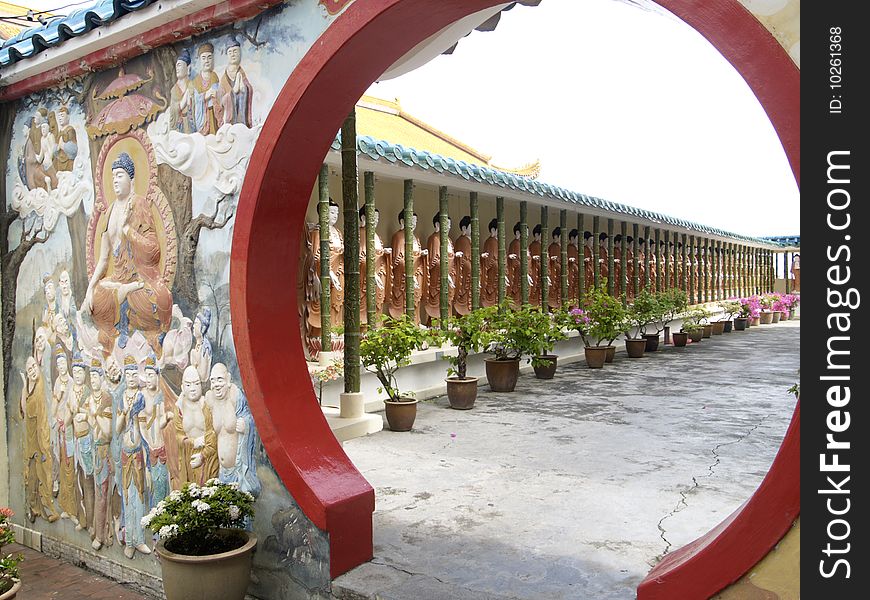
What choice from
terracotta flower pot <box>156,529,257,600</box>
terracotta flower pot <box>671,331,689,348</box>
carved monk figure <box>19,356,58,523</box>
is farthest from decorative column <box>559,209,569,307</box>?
terracotta flower pot <box>156,529,257,600</box>

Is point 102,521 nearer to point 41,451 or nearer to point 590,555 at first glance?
point 41,451

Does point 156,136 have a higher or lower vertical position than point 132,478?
higher

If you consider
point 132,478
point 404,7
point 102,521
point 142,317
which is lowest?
point 102,521

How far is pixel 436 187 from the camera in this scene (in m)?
8.92

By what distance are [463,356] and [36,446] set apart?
14.5 ft

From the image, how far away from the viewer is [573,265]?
40.7 feet

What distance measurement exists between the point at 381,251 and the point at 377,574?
5082 millimetres

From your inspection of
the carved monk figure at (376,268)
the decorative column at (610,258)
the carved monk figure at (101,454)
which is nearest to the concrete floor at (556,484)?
the carved monk figure at (376,268)

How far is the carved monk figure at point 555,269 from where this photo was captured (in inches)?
458

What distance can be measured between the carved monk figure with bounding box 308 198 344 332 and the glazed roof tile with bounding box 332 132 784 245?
0.79 m

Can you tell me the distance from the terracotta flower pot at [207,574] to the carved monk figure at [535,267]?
8.33 meters

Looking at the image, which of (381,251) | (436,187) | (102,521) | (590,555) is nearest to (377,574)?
(590,555)

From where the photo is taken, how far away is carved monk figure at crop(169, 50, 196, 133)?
3635 mm

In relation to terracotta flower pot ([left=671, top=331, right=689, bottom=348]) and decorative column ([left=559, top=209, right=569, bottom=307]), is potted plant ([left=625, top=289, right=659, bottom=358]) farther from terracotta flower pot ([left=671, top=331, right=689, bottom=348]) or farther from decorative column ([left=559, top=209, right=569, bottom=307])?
terracotta flower pot ([left=671, top=331, right=689, bottom=348])
